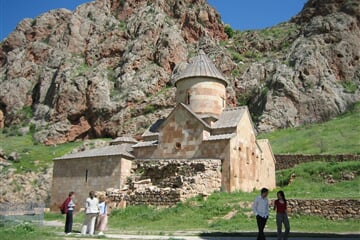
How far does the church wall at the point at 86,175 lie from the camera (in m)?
20.5

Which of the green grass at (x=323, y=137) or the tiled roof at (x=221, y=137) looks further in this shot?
the green grass at (x=323, y=137)

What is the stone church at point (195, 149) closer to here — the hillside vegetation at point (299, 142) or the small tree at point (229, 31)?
the hillside vegetation at point (299, 142)

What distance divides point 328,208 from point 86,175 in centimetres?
1387

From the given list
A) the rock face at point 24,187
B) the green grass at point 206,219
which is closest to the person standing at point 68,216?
the green grass at point 206,219

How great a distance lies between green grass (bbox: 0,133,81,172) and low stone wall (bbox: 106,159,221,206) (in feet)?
61.7

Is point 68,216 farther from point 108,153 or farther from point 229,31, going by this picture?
point 229,31

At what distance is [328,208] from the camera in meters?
12.1

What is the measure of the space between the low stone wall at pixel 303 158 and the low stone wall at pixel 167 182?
10111 mm

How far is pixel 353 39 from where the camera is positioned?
4762 cm

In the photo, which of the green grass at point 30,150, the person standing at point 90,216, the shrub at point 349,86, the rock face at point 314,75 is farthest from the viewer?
the shrub at point 349,86

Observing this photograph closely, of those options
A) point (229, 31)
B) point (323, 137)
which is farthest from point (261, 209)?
point (229, 31)

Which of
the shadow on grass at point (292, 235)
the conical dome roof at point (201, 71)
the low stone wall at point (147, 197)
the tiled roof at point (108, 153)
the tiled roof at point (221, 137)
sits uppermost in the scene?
the conical dome roof at point (201, 71)

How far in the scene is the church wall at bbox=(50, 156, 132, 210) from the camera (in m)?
20.5

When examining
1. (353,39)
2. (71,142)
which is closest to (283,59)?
(353,39)
